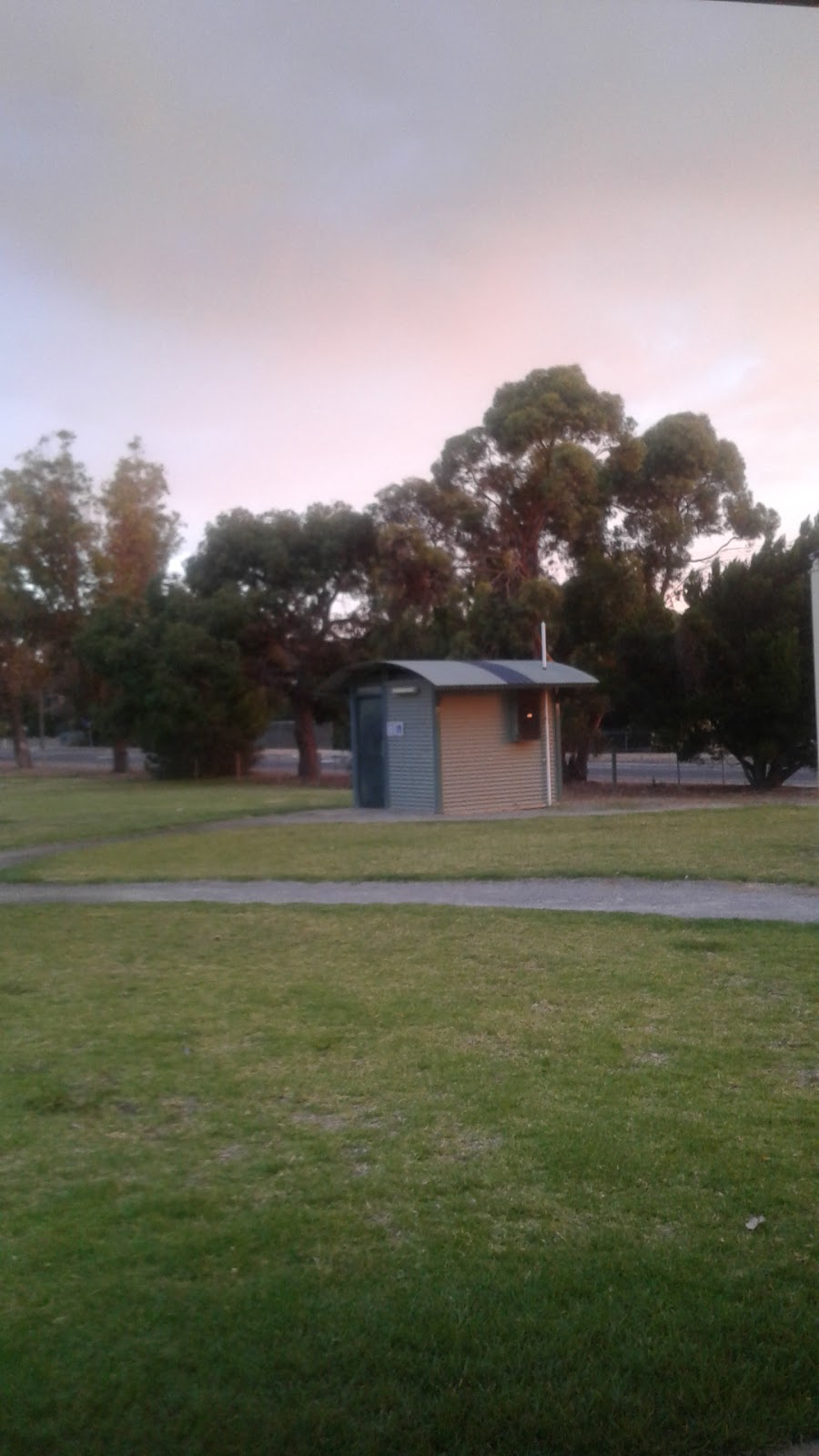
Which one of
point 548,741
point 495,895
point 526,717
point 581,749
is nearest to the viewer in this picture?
point 495,895

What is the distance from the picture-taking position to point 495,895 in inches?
552

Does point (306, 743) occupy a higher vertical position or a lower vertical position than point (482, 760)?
higher

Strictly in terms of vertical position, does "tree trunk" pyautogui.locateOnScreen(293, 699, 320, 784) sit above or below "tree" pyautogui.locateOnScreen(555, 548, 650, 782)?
below

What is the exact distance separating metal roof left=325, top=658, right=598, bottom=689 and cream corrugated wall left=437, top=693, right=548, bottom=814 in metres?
0.44

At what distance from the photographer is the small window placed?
88.4 ft

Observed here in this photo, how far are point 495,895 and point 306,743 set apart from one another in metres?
30.8

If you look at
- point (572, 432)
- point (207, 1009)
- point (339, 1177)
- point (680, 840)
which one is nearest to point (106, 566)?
point (572, 432)

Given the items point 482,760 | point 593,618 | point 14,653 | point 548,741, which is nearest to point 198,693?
point 14,653

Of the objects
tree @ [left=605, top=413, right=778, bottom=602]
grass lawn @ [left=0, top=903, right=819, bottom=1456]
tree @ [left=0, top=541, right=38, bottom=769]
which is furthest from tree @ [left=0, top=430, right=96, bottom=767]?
grass lawn @ [left=0, top=903, right=819, bottom=1456]

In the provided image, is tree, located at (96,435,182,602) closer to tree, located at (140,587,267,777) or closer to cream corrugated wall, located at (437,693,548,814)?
tree, located at (140,587,267,777)

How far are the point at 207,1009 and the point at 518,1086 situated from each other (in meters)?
2.60

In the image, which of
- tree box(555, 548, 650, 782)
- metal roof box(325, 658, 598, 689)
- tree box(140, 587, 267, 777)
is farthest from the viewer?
tree box(140, 587, 267, 777)

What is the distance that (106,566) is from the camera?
40750 mm

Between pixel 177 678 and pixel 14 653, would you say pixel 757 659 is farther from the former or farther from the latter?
pixel 14 653
